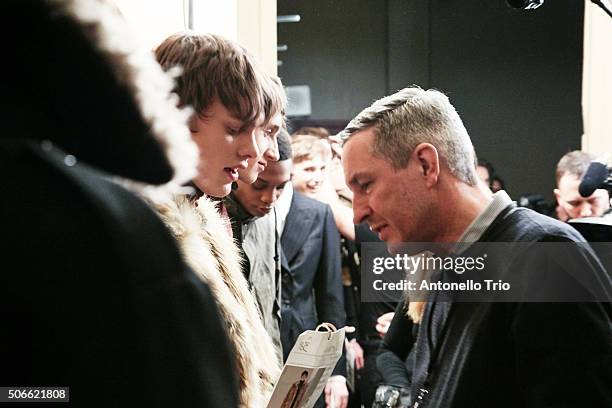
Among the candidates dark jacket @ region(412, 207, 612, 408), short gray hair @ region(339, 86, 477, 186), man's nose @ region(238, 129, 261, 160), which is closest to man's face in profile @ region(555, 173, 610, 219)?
short gray hair @ region(339, 86, 477, 186)

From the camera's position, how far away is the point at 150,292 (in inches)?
19.6

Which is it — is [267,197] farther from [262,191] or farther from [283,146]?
[283,146]

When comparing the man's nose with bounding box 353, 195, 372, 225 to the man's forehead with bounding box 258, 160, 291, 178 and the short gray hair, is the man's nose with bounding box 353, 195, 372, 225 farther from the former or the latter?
the man's forehead with bounding box 258, 160, 291, 178

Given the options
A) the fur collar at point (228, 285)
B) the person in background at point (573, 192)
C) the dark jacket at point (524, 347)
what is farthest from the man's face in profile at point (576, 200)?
the fur collar at point (228, 285)

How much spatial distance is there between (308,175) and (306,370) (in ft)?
7.23

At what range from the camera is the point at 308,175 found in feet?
11.4

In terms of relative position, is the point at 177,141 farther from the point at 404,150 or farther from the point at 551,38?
the point at 551,38

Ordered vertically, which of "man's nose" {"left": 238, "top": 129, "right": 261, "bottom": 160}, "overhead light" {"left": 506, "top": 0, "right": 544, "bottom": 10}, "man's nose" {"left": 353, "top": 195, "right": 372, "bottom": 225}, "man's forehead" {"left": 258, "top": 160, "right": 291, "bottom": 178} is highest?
"overhead light" {"left": 506, "top": 0, "right": 544, "bottom": 10}

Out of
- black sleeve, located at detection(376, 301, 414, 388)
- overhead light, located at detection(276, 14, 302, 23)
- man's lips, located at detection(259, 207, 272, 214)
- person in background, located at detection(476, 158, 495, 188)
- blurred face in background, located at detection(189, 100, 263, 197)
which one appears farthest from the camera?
person in background, located at detection(476, 158, 495, 188)

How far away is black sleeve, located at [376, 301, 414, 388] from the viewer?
6.40 feet

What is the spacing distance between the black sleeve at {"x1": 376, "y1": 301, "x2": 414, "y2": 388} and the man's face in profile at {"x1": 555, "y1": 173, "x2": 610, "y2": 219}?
3.26ft

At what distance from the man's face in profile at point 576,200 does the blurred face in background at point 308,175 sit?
95cm

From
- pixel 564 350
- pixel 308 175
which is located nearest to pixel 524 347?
pixel 564 350

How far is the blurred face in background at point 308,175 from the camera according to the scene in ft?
11.4
